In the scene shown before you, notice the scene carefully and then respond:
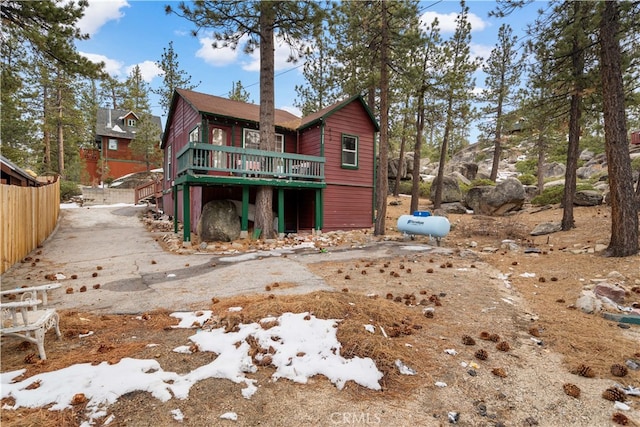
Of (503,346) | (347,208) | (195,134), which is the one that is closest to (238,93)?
(195,134)

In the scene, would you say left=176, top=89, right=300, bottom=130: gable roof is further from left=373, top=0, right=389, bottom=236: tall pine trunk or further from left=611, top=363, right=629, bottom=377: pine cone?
left=611, top=363, right=629, bottom=377: pine cone

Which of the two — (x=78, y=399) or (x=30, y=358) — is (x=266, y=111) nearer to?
(x=30, y=358)

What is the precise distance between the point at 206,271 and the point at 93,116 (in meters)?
41.4

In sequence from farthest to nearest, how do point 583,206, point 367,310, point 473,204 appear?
point 473,204
point 583,206
point 367,310

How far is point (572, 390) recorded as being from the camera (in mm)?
2428

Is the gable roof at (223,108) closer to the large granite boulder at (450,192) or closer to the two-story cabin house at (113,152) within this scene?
the large granite boulder at (450,192)

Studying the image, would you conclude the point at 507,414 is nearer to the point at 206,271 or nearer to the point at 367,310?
the point at 367,310

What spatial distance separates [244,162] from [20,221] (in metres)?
5.87

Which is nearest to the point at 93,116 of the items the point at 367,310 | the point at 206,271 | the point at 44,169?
the point at 44,169

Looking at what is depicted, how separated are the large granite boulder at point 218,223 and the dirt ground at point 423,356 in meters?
5.79

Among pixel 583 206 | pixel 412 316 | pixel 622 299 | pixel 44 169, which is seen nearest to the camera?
pixel 412 316

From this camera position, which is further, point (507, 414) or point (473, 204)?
point (473, 204)

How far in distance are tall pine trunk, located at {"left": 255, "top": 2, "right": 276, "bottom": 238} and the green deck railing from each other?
519mm

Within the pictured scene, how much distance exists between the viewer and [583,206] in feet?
45.3
